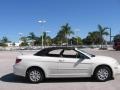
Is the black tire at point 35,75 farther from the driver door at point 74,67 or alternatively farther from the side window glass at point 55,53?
the side window glass at point 55,53

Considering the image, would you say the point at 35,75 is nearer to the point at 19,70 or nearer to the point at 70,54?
the point at 19,70

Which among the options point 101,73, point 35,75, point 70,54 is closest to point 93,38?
point 70,54

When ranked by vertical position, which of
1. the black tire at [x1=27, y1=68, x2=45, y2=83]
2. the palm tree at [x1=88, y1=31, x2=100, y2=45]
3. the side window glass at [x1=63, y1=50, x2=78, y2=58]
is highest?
the palm tree at [x1=88, y1=31, x2=100, y2=45]

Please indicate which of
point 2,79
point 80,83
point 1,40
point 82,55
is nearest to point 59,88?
point 80,83

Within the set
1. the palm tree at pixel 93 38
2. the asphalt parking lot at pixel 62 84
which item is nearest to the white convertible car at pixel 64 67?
the asphalt parking lot at pixel 62 84

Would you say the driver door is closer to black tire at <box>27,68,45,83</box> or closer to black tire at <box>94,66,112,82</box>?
black tire at <box>94,66,112,82</box>

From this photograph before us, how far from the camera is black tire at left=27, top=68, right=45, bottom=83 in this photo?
12.2m

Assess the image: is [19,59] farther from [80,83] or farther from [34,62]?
[80,83]

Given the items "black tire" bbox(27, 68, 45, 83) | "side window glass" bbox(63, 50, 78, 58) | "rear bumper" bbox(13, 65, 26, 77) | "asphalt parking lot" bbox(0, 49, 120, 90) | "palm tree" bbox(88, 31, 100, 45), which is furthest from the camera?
"palm tree" bbox(88, 31, 100, 45)

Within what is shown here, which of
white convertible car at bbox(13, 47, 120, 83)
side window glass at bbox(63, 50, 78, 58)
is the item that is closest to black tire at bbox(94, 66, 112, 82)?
white convertible car at bbox(13, 47, 120, 83)

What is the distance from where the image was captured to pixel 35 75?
Answer: 12164 millimetres

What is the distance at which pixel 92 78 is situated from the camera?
12859mm

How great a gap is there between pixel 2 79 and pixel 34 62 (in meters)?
2.01

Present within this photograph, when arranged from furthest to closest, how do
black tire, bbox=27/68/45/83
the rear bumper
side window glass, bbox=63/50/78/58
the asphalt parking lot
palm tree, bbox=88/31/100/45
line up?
palm tree, bbox=88/31/100/45
side window glass, bbox=63/50/78/58
the rear bumper
black tire, bbox=27/68/45/83
the asphalt parking lot
